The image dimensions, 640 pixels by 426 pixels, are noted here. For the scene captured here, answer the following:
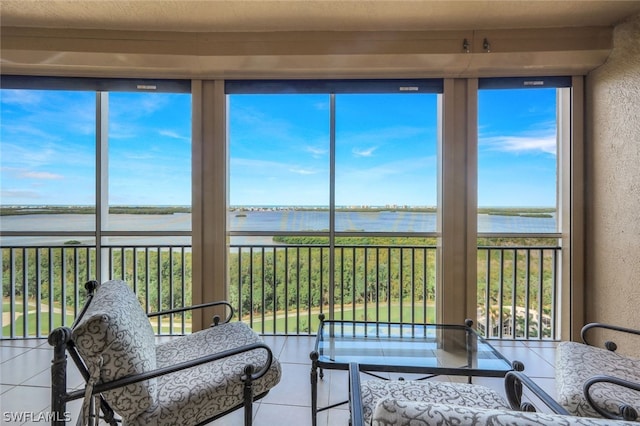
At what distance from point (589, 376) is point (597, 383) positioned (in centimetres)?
9

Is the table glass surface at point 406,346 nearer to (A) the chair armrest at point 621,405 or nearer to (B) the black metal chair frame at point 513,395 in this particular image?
(B) the black metal chair frame at point 513,395

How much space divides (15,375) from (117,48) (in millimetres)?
2676

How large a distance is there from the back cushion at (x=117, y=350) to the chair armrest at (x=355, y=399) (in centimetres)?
83

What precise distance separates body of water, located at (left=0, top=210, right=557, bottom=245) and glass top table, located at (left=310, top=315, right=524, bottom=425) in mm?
1006

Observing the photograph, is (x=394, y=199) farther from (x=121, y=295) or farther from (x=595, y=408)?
(x=121, y=295)

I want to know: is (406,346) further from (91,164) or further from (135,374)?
(91,164)

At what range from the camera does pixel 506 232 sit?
8.93 feet

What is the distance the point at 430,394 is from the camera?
47.6 inches

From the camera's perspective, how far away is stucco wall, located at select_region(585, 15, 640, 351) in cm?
210

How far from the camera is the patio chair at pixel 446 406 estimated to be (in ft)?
1.88

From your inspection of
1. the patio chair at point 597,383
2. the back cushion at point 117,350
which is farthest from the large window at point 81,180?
the patio chair at point 597,383

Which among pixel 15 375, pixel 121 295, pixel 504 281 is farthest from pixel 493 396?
pixel 15 375

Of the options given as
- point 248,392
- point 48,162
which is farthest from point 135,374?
point 48,162

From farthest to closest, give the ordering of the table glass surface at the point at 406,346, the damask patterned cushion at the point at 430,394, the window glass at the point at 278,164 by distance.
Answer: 1. the window glass at the point at 278,164
2. the table glass surface at the point at 406,346
3. the damask patterned cushion at the point at 430,394
